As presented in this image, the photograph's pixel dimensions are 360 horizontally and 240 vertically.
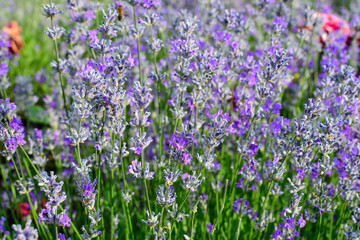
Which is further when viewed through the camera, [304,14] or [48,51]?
[48,51]

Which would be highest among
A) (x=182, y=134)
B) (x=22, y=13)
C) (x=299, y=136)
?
(x=22, y=13)

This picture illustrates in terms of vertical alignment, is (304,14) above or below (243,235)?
above

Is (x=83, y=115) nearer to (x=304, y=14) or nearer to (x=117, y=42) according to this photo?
(x=117, y=42)

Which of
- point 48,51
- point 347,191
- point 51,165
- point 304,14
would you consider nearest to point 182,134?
point 347,191

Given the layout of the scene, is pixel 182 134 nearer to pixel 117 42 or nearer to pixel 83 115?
pixel 83 115

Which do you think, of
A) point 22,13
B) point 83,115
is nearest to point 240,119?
point 83,115

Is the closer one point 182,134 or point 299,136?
point 182,134

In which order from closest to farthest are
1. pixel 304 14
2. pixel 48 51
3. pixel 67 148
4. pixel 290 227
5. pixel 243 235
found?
pixel 290 227 → pixel 243 235 → pixel 67 148 → pixel 304 14 → pixel 48 51

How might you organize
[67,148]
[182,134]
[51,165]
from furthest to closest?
[51,165]
[67,148]
[182,134]

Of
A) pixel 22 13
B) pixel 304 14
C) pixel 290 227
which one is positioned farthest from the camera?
pixel 22 13
